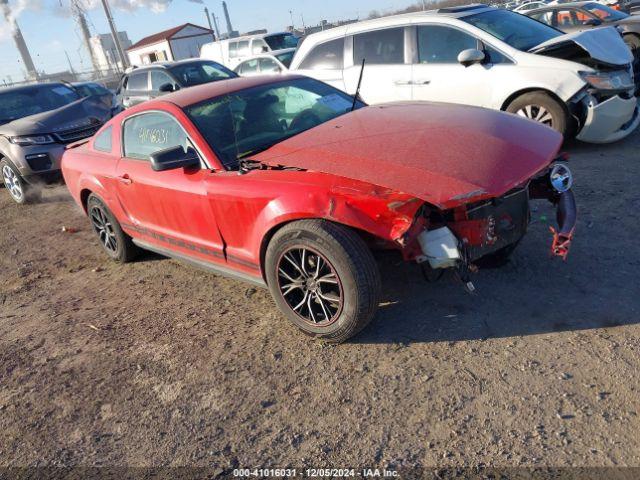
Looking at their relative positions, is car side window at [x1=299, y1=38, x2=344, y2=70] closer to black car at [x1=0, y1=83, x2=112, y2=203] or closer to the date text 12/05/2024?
black car at [x1=0, y1=83, x2=112, y2=203]

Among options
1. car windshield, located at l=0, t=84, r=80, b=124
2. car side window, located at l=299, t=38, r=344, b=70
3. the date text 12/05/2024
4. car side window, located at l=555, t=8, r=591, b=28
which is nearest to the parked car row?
the date text 12/05/2024

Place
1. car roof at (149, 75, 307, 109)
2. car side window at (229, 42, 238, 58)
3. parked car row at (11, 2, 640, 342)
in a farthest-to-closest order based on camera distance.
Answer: car side window at (229, 42, 238, 58)
car roof at (149, 75, 307, 109)
parked car row at (11, 2, 640, 342)

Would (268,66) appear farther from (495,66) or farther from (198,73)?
(495,66)

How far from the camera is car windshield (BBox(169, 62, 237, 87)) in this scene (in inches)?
415

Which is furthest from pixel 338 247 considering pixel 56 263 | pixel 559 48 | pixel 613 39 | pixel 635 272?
pixel 613 39

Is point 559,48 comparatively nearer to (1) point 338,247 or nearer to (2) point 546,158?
(2) point 546,158

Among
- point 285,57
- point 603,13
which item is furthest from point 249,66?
point 603,13

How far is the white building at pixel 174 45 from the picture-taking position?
36938 millimetres

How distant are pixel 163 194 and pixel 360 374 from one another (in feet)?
6.73

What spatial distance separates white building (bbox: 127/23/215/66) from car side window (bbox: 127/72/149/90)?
27.5m

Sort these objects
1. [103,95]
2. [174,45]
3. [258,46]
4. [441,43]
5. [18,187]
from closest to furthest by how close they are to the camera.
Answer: [441,43] < [18,187] < [103,95] < [258,46] < [174,45]

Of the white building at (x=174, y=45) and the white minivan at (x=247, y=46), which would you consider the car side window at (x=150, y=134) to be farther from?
the white building at (x=174, y=45)

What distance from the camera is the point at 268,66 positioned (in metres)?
13.9

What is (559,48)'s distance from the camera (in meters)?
5.79
